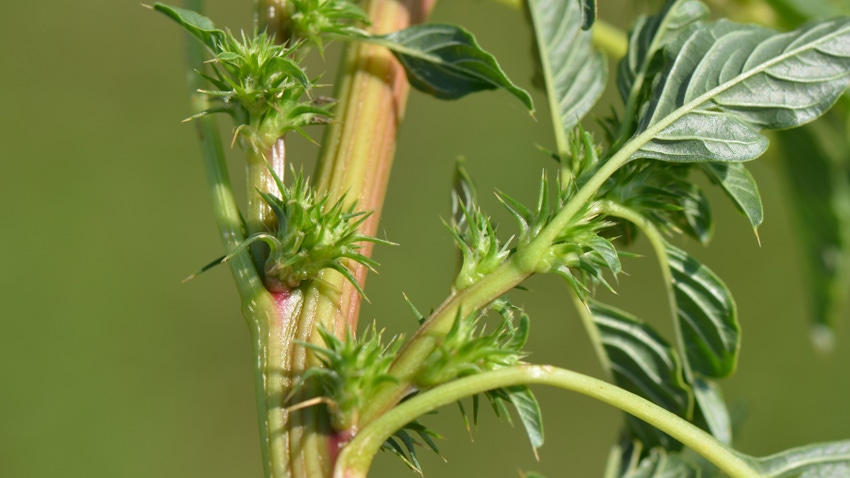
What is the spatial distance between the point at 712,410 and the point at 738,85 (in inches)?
22.1

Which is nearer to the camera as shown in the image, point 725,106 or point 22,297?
point 725,106

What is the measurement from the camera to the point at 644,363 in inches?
55.7

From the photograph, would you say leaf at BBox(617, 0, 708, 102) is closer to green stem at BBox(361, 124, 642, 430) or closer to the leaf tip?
green stem at BBox(361, 124, 642, 430)

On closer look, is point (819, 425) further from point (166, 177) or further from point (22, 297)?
point (22, 297)

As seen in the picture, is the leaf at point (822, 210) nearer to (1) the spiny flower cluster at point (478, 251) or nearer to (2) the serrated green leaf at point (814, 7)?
(2) the serrated green leaf at point (814, 7)

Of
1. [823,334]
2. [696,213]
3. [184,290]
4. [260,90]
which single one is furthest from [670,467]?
[184,290]

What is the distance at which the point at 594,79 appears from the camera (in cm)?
141

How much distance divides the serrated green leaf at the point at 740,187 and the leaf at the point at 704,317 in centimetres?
14

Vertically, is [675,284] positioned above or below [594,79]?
below

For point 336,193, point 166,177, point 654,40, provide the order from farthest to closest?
point 166,177 → point 654,40 → point 336,193

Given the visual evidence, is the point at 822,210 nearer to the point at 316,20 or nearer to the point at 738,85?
the point at 738,85

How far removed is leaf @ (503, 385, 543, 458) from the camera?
1.03m

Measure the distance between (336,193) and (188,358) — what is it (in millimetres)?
3759

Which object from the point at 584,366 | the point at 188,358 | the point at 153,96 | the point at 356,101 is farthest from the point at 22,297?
the point at 356,101
